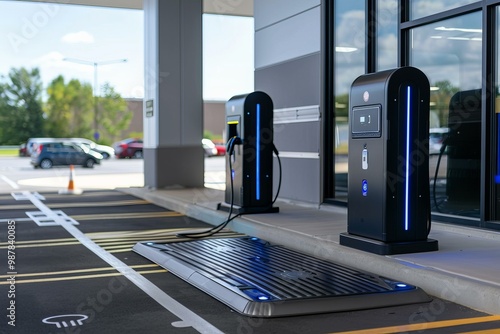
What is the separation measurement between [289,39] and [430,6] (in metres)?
3.49

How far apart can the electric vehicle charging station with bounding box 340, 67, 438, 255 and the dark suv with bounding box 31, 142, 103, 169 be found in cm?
2685

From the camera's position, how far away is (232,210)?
10.3 meters

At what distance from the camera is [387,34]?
9.70 meters

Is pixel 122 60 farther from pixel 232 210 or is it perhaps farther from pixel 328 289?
pixel 328 289

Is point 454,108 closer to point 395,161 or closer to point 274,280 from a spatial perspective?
point 395,161

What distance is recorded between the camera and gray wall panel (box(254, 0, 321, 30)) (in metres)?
11.5

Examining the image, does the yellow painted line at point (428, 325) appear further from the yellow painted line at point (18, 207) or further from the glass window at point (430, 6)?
the yellow painted line at point (18, 207)

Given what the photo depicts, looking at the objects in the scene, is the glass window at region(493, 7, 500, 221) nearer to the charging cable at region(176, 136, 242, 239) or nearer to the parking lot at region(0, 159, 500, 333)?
the parking lot at region(0, 159, 500, 333)

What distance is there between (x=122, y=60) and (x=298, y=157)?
37522 millimetres

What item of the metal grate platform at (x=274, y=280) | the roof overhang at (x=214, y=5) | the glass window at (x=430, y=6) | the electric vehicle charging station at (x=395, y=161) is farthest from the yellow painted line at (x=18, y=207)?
the electric vehicle charging station at (x=395, y=161)

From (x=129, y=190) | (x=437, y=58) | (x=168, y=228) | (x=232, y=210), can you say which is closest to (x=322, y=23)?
(x=437, y=58)

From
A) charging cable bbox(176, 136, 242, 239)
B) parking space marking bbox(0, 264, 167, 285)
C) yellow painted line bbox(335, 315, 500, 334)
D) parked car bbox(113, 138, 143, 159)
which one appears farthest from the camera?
parked car bbox(113, 138, 143, 159)

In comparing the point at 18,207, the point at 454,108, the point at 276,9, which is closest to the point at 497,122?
the point at 454,108

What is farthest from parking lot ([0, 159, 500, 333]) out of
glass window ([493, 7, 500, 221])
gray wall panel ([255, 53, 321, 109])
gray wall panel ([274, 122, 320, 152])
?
gray wall panel ([255, 53, 321, 109])
